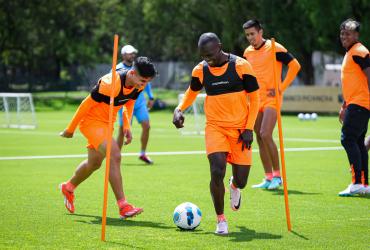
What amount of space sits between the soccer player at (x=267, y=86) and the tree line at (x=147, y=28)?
87.0 ft

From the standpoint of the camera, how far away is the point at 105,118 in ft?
32.6

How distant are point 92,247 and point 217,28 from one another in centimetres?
4179

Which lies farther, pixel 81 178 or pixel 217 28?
pixel 217 28

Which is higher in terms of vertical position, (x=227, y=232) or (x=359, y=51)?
(x=359, y=51)

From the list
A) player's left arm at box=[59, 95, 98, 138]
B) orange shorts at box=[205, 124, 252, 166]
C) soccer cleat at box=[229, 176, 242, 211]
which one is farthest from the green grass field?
player's left arm at box=[59, 95, 98, 138]

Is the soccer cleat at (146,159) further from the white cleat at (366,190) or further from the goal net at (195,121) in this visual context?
the goal net at (195,121)

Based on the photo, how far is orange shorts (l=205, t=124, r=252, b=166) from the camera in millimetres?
8680

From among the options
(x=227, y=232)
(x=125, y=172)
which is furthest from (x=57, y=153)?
(x=227, y=232)

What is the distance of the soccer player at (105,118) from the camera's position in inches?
366

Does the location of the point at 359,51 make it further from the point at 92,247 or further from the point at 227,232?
the point at 92,247

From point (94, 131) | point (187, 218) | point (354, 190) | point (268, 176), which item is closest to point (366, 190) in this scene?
point (354, 190)

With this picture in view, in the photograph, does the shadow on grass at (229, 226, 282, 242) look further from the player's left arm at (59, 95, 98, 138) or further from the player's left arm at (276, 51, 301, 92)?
the player's left arm at (276, 51, 301, 92)

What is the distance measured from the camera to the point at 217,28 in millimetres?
48688

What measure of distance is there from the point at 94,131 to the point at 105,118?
26 centimetres
